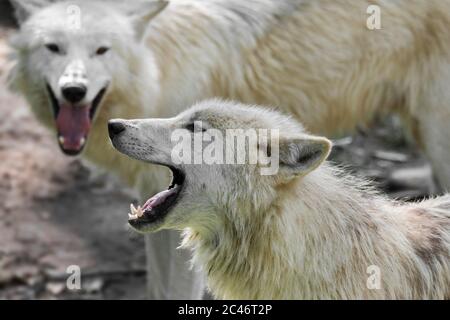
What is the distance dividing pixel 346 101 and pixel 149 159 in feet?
10.4

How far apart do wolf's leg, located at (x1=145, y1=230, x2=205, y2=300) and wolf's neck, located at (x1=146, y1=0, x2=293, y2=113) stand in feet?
3.52

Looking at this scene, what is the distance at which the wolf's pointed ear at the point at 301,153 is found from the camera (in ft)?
14.6

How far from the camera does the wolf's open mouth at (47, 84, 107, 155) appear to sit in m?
6.64

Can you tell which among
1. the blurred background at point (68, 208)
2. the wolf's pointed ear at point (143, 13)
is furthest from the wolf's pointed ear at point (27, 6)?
the wolf's pointed ear at point (143, 13)

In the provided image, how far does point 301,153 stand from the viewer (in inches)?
179

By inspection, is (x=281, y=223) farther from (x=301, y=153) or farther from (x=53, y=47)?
(x=53, y=47)

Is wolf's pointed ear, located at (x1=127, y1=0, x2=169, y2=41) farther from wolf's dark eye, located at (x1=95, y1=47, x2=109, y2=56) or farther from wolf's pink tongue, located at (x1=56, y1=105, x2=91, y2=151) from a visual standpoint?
wolf's pink tongue, located at (x1=56, y1=105, x2=91, y2=151)

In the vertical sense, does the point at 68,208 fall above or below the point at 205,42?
below

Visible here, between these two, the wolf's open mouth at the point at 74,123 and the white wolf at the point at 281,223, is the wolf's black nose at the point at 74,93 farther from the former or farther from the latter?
the white wolf at the point at 281,223

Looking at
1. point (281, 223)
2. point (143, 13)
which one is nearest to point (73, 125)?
point (143, 13)

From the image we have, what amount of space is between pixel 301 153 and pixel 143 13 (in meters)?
2.75

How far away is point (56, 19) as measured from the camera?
6.74 metres

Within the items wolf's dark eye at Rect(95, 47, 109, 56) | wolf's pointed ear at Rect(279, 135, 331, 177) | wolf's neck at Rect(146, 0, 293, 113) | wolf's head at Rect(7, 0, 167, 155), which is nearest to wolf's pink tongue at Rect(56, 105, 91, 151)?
wolf's head at Rect(7, 0, 167, 155)

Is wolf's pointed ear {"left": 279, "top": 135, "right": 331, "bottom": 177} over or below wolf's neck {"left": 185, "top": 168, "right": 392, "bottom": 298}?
over
